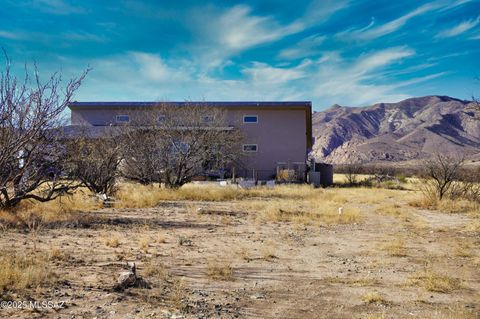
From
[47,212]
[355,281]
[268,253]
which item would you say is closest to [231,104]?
[47,212]

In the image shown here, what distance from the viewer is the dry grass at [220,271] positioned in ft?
20.2

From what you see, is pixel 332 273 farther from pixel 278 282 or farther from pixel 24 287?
pixel 24 287

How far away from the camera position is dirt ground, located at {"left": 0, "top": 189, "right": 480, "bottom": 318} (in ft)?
16.0

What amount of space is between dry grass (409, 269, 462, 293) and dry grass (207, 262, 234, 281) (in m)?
2.67

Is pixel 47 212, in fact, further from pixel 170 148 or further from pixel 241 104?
pixel 241 104

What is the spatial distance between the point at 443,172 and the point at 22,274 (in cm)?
1783

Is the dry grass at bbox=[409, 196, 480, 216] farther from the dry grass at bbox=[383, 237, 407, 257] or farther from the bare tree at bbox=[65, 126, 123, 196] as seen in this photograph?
the bare tree at bbox=[65, 126, 123, 196]

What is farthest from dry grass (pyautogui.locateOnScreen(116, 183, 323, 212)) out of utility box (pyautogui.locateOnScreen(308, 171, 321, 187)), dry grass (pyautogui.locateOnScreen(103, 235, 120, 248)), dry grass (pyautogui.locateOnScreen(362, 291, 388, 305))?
dry grass (pyautogui.locateOnScreen(362, 291, 388, 305))

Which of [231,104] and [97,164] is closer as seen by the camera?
[97,164]

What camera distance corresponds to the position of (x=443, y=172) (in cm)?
1862

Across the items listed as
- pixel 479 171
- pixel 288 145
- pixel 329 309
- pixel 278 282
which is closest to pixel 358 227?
pixel 278 282

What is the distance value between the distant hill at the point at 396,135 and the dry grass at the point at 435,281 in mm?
91444

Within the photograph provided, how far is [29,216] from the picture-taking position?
10.7m

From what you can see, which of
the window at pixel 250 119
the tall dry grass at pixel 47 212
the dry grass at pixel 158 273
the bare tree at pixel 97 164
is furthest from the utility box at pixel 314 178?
the dry grass at pixel 158 273
